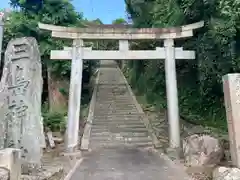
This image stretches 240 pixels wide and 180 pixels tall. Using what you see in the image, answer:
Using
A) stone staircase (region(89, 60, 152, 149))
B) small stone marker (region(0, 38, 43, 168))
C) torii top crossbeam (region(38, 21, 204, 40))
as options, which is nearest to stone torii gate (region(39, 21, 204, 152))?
torii top crossbeam (region(38, 21, 204, 40))

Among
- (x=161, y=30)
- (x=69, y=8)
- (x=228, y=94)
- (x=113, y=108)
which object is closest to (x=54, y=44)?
(x=69, y=8)

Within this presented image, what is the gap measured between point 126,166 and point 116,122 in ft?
16.2

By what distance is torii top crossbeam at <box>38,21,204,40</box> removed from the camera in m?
9.98

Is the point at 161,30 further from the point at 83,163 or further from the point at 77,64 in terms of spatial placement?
the point at 83,163

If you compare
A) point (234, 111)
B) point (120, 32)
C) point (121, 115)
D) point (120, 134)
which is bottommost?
point (120, 134)

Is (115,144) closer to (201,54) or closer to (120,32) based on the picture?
(120,32)

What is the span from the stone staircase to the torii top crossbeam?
3817 mm

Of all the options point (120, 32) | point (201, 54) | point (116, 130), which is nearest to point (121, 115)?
point (116, 130)

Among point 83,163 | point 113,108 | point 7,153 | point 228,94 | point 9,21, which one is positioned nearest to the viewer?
point 7,153

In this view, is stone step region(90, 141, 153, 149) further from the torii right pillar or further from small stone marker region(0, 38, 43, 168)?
small stone marker region(0, 38, 43, 168)

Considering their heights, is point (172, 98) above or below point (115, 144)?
above

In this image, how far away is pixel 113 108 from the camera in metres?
14.4

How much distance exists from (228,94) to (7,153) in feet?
15.7

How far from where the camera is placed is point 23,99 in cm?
664
